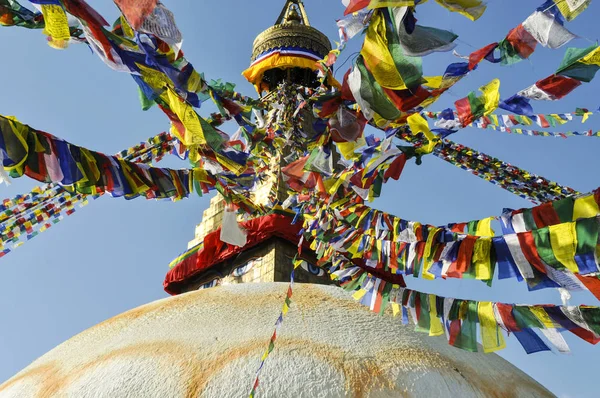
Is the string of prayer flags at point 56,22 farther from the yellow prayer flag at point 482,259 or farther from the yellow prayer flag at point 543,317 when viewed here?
the yellow prayer flag at point 543,317

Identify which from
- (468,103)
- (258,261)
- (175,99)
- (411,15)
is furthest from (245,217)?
(411,15)

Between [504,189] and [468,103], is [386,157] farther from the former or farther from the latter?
[504,189]

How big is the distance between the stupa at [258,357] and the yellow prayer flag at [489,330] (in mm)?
270

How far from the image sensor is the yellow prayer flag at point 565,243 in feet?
9.93

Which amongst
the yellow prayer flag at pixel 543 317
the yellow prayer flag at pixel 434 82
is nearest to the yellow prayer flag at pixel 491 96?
the yellow prayer flag at pixel 434 82

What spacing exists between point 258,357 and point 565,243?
176 cm

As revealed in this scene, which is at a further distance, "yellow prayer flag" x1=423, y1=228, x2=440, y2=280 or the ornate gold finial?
the ornate gold finial

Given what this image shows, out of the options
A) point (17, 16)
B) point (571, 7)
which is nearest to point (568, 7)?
point (571, 7)

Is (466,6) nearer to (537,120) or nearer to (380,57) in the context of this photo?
(380,57)

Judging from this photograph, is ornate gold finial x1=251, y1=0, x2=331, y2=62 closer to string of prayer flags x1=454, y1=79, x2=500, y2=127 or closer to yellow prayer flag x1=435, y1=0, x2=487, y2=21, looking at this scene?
string of prayer flags x1=454, y1=79, x2=500, y2=127

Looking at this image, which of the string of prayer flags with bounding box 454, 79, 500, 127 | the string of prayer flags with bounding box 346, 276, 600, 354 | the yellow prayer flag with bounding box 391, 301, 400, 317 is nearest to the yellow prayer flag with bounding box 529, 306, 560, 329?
the string of prayer flags with bounding box 346, 276, 600, 354

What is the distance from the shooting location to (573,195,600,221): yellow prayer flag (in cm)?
304

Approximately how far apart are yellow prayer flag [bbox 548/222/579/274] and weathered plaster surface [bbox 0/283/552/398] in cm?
103

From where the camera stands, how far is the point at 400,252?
13.5ft
